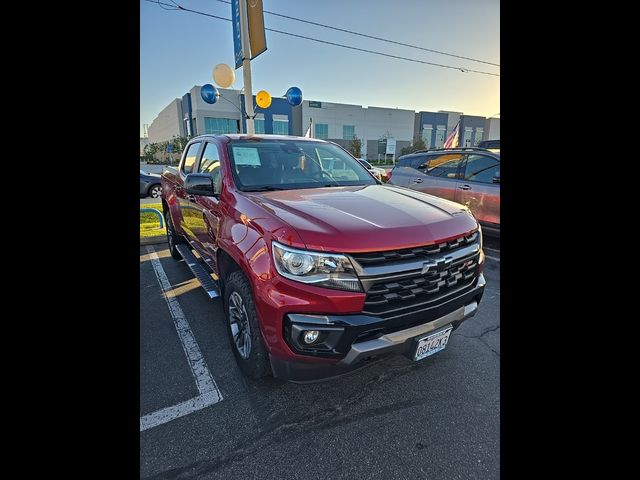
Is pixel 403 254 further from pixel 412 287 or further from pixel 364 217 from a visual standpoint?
pixel 364 217

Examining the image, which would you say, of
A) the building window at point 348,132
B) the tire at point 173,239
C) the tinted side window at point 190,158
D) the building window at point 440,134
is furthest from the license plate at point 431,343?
the building window at point 440,134

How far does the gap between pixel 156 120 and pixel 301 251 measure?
240 feet

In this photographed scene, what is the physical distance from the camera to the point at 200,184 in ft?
8.87

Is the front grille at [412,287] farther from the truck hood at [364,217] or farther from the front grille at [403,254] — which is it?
the truck hood at [364,217]

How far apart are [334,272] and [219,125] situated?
41.6 metres

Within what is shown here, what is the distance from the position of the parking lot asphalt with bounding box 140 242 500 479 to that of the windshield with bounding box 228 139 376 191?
1.59 meters

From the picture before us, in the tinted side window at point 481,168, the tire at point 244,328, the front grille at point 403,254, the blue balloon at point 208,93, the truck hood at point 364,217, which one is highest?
the blue balloon at point 208,93

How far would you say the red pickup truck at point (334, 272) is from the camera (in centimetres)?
171

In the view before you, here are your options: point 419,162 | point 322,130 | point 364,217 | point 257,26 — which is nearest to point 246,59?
point 257,26

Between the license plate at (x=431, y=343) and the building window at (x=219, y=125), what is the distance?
40007 millimetres
